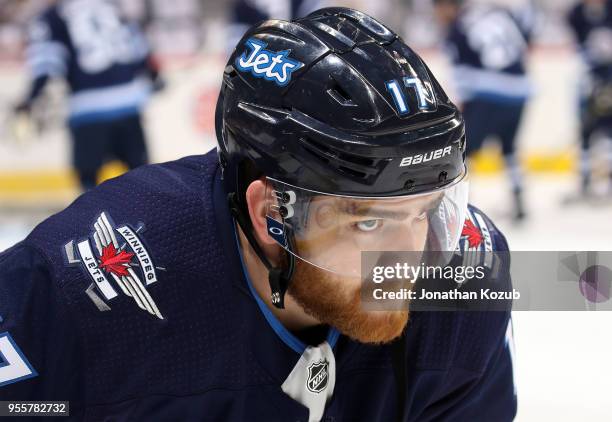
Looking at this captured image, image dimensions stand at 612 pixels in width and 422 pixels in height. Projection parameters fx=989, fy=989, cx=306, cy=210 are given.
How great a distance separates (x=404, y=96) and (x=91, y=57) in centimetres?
390

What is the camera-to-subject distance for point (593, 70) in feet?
19.1

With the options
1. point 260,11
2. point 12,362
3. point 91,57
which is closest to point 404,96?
point 12,362

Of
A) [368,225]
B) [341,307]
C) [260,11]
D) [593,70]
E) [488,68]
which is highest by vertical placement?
[260,11]

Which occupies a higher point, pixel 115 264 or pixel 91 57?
pixel 91 57

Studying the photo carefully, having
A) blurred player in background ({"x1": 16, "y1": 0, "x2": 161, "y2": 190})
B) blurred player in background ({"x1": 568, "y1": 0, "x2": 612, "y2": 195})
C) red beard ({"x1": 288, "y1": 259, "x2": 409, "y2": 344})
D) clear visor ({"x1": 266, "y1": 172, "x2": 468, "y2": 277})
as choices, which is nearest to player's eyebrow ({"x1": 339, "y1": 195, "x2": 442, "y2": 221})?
clear visor ({"x1": 266, "y1": 172, "x2": 468, "y2": 277})

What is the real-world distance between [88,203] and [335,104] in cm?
42

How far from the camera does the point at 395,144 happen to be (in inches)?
48.9

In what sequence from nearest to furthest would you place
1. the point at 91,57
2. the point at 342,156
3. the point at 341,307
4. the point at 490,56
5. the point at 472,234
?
the point at 342,156, the point at 341,307, the point at 472,234, the point at 91,57, the point at 490,56

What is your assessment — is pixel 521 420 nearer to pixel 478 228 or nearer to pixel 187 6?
pixel 478 228

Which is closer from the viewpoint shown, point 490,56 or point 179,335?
point 179,335

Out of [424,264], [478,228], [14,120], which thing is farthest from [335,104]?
[14,120]

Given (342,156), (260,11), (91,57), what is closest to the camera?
(342,156)

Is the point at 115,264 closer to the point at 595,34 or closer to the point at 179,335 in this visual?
the point at 179,335

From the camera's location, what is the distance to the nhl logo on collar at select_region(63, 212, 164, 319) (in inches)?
52.1
